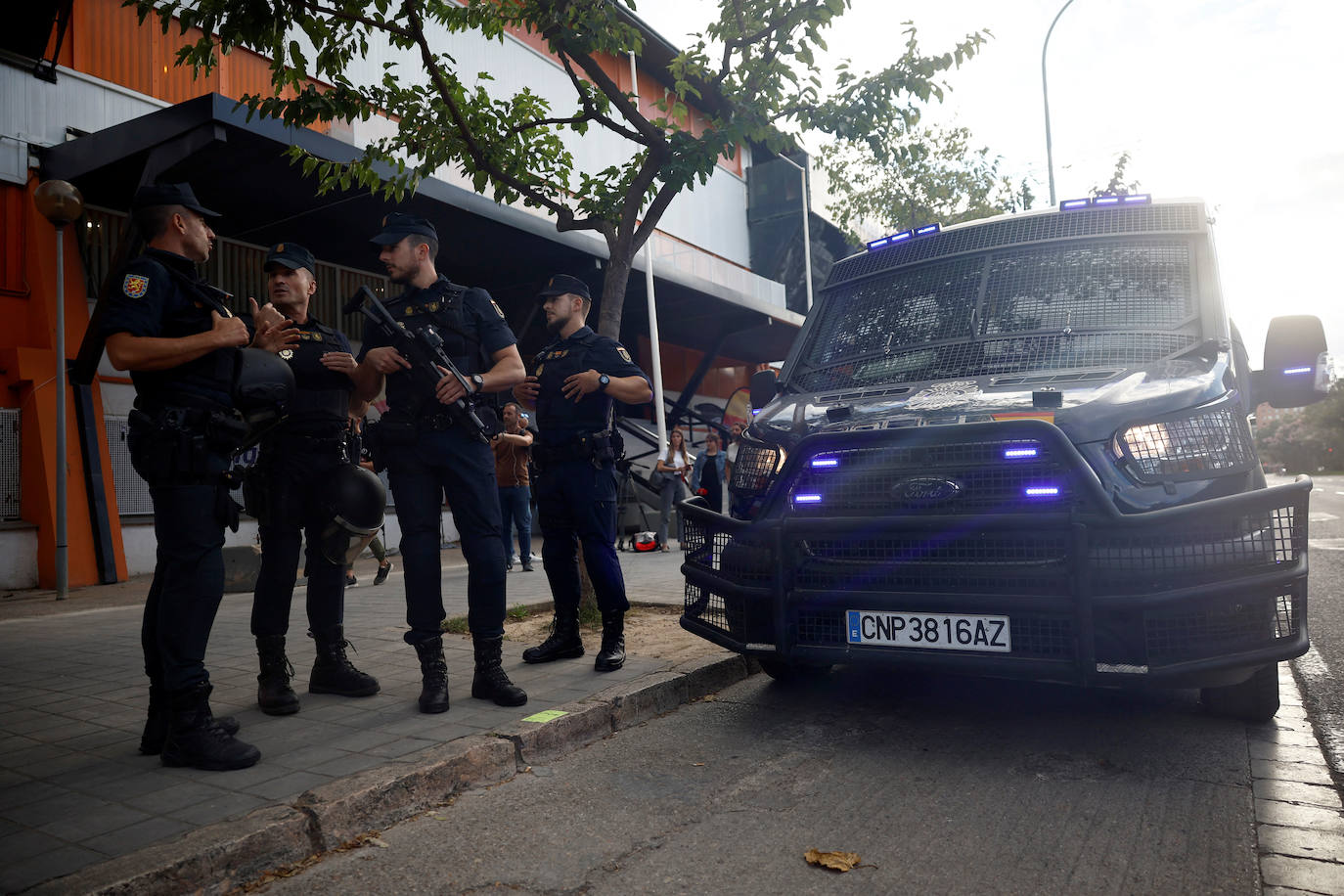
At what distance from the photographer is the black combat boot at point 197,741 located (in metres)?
3.17

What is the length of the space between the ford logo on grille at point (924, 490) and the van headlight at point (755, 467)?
0.54 m

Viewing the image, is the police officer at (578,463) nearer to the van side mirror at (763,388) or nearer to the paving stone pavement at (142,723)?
the paving stone pavement at (142,723)

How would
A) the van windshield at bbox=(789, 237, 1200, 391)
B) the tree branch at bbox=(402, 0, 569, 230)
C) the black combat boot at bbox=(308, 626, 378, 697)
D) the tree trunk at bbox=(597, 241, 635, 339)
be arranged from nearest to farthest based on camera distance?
the van windshield at bbox=(789, 237, 1200, 391), the black combat boot at bbox=(308, 626, 378, 697), the tree branch at bbox=(402, 0, 569, 230), the tree trunk at bbox=(597, 241, 635, 339)

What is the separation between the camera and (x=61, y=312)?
9500 mm

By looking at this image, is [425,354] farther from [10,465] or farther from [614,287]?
[10,465]

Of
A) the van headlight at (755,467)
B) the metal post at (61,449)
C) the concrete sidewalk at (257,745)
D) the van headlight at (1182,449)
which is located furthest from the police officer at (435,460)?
the metal post at (61,449)

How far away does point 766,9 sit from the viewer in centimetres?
607

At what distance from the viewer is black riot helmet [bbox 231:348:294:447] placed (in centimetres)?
344

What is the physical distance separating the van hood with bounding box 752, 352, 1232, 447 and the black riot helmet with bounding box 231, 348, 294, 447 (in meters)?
2.00

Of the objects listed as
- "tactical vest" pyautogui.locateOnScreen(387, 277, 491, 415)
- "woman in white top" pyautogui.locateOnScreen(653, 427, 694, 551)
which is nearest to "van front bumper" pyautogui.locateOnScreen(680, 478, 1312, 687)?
"tactical vest" pyautogui.locateOnScreen(387, 277, 491, 415)

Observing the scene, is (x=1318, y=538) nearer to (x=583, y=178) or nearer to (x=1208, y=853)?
(x=583, y=178)

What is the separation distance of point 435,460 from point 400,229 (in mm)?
1062

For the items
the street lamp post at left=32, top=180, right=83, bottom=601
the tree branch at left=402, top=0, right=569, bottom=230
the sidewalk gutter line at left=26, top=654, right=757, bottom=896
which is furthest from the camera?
the street lamp post at left=32, top=180, right=83, bottom=601

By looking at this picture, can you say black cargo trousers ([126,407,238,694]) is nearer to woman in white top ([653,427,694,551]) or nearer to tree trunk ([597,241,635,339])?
tree trunk ([597,241,635,339])
